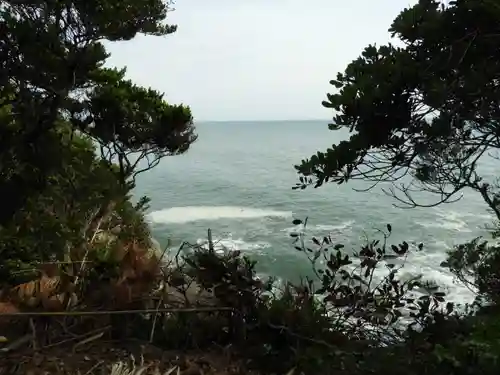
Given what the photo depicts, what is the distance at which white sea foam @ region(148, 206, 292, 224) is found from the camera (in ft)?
43.1

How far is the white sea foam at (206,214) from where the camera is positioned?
13141 millimetres

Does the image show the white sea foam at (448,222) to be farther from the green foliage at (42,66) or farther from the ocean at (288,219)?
the green foliage at (42,66)

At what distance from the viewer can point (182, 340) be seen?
2684 mm

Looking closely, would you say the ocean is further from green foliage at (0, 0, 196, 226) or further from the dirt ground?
the dirt ground

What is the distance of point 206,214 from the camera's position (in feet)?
46.0

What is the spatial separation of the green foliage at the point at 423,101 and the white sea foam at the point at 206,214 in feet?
34.3

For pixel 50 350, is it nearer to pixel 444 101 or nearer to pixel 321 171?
pixel 321 171

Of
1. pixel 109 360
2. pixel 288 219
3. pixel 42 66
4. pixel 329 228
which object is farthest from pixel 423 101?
pixel 288 219

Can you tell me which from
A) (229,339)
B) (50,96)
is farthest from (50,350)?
(50,96)

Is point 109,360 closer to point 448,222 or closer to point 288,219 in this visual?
point 288,219

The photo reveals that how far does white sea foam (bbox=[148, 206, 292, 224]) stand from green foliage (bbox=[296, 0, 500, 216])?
10.5m

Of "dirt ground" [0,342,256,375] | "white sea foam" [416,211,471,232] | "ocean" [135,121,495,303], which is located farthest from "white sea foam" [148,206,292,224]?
"dirt ground" [0,342,256,375]

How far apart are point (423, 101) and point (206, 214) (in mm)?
12166

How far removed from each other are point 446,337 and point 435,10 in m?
1.42
